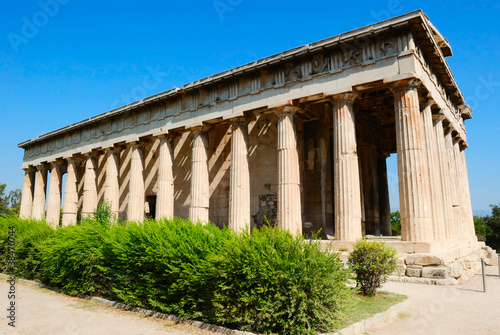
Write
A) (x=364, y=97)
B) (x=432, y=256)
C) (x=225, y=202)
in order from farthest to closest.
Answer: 1. (x=225, y=202)
2. (x=364, y=97)
3. (x=432, y=256)

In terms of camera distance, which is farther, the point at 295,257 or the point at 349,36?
the point at 349,36

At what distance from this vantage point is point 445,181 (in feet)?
54.7

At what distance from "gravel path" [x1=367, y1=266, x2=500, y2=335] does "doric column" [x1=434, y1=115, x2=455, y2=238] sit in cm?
553

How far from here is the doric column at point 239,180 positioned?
54.3 ft

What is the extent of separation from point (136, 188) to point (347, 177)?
12.9 metres

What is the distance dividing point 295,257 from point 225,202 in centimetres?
1517

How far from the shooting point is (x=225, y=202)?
69.2 ft

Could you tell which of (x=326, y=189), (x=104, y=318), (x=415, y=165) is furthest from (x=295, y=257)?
(x=326, y=189)

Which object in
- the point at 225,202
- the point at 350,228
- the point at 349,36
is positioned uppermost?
the point at 349,36

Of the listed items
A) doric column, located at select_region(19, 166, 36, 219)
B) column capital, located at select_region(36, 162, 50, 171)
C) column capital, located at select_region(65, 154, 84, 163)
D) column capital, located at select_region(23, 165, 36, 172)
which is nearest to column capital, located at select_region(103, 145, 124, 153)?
column capital, located at select_region(65, 154, 84, 163)

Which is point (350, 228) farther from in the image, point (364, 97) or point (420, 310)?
point (364, 97)

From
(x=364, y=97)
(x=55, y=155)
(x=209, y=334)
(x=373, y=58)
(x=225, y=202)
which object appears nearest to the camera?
(x=209, y=334)

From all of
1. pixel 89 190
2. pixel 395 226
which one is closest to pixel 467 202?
pixel 395 226

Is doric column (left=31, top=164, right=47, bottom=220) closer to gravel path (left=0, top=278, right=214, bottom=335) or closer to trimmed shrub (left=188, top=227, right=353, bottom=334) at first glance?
gravel path (left=0, top=278, right=214, bottom=335)
